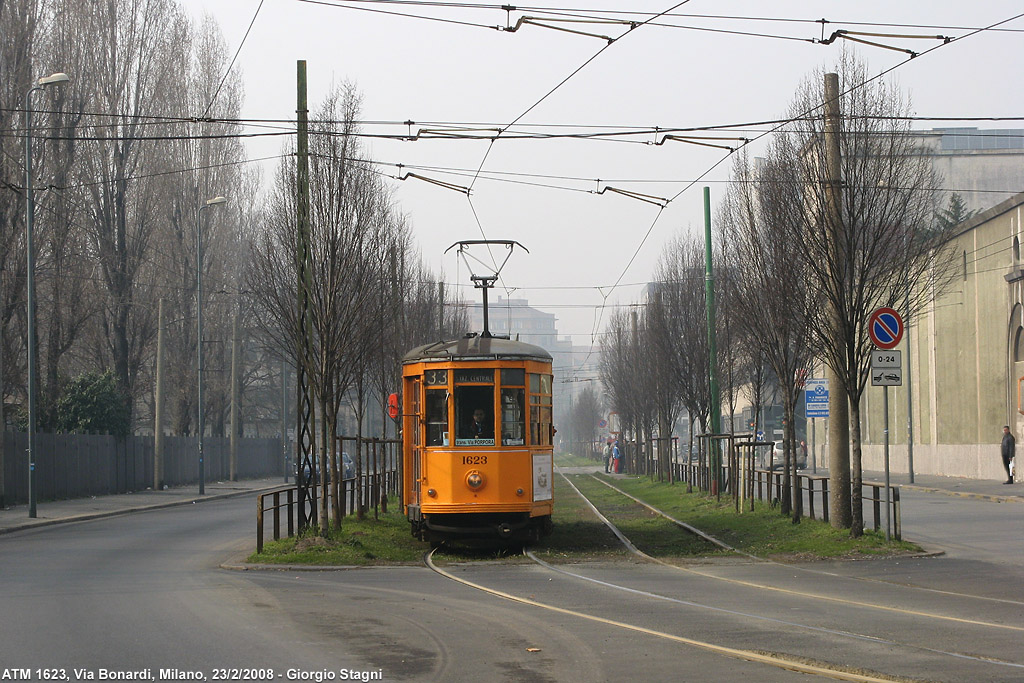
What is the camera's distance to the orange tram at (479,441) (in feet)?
57.4

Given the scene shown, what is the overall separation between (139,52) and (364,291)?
3172 cm

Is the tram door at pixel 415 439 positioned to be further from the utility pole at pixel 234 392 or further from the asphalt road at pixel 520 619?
the utility pole at pixel 234 392

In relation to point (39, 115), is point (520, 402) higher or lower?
lower

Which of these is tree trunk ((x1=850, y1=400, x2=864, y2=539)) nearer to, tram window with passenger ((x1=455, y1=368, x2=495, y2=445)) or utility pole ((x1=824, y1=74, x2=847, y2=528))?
utility pole ((x1=824, y1=74, x2=847, y2=528))

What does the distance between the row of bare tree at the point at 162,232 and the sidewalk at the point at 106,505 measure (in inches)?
139

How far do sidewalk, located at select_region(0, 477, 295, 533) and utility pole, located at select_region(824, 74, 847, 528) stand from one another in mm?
16817

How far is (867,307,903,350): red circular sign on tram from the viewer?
55.8 ft

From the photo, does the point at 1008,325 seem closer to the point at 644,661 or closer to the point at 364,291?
the point at 364,291

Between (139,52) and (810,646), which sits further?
(139,52)

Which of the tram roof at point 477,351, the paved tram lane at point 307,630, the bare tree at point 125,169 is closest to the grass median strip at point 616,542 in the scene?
the paved tram lane at point 307,630

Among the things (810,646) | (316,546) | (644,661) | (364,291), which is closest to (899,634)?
(810,646)

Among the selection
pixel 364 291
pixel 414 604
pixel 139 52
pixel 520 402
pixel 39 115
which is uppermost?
pixel 139 52

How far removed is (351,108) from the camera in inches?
807

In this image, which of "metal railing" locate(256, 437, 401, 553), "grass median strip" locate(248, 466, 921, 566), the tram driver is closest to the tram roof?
the tram driver
